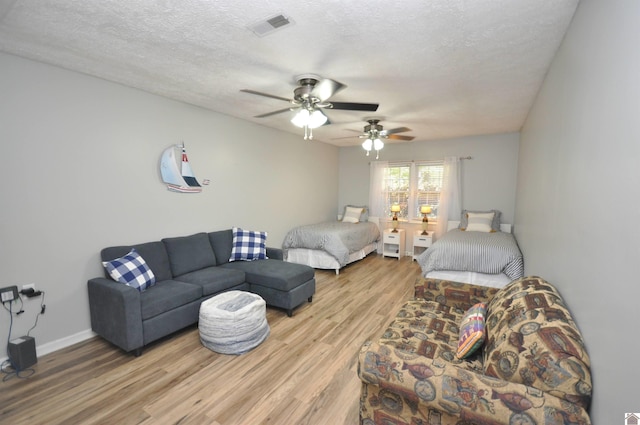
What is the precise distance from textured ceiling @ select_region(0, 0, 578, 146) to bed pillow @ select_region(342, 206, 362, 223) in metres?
3.37

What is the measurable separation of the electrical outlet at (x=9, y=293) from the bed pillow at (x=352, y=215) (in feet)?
17.2

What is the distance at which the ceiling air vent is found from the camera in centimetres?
177

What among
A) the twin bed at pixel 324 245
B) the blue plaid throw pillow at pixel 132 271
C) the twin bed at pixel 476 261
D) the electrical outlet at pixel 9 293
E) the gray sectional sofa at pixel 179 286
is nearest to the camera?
the electrical outlet at pixel 9 293

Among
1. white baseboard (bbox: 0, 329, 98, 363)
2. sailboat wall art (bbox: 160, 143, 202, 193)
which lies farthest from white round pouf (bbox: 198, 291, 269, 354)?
sailboat wall art (bbox: 160, 143, 202, 193)

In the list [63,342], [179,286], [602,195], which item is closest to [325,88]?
[602,195]

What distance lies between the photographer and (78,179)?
2.68 metres

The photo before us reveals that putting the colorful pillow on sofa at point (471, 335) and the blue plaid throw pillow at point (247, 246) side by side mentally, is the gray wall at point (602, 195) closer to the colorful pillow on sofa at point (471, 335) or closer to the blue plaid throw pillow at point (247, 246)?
the colorful pillow on sofa at point (471, 335)

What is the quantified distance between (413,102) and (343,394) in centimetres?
312

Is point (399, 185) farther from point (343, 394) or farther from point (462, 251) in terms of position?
point (343, 394)

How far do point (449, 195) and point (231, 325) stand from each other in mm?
4874

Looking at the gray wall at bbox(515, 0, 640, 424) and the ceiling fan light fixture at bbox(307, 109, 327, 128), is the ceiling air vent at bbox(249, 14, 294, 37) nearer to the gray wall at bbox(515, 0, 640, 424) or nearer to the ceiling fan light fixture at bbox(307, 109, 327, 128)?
the ceiling fan light fixture at bbox(307, 109, 327, 128)

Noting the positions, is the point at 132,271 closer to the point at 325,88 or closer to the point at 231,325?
the point at 231,325

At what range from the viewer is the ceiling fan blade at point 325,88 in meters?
2.63

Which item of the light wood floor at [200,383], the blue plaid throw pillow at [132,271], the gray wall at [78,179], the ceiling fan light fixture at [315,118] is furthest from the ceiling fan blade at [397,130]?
the blue plaid throw pillow at [132,271]
